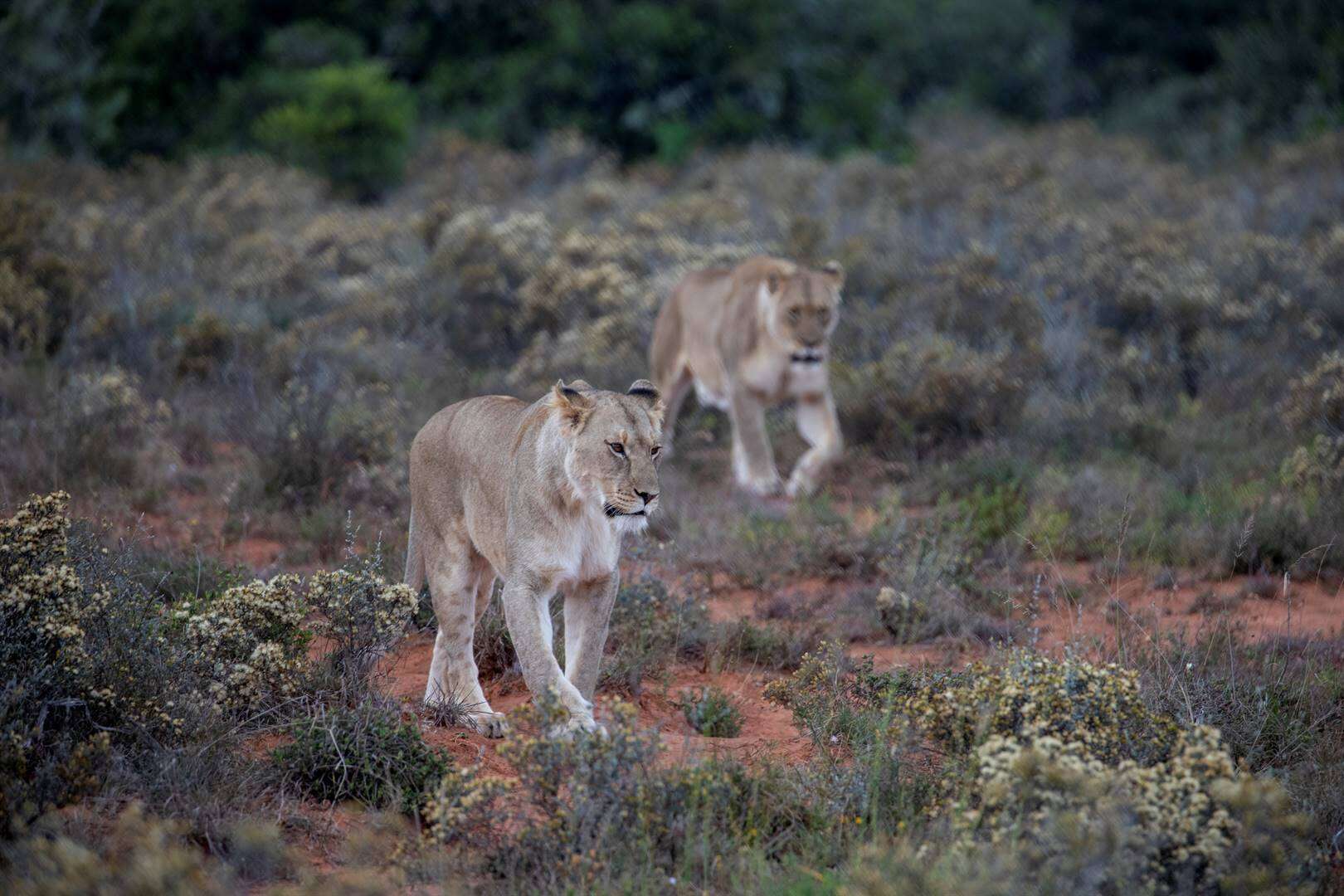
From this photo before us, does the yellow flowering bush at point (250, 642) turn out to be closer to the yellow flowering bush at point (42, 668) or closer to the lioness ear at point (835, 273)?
the yellow flowering bush at point (42, 668)

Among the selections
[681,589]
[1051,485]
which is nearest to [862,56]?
[1051,485]

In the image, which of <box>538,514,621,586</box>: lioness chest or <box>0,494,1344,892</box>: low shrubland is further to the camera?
<box>538,514,621,586</box>: lioness chest

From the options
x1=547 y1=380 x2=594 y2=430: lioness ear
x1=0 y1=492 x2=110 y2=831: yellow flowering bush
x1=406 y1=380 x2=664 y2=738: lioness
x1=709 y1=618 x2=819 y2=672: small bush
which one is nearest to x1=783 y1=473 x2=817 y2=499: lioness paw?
x1=709 y1=618 x2=819 y2=672: small bush

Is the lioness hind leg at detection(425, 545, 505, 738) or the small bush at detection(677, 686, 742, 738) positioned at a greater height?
the lioness hind leg at detection(425, 545, 505, 738)

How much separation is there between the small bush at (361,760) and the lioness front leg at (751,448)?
541 centimetres

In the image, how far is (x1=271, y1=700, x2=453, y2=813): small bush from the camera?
17.7 ft

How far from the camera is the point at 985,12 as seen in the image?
33.5m

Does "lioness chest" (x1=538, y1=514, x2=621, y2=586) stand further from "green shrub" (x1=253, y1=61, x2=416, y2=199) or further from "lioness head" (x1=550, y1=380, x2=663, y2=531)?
"green shrub" (x1=253, y1=61, x2=416, y2=199)

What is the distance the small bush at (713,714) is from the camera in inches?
253

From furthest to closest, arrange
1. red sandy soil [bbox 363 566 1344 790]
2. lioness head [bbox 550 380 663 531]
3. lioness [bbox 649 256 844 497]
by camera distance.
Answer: lioness [bbox 649 256 844 497]
red sandy soil [bbox 363 566 1344 790]
lioness head [bbox 550 380 663 531]

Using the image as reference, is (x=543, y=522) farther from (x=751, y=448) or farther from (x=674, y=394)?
(x=674, y=394)

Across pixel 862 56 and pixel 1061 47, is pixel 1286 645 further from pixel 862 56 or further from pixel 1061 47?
pixel 1061 47

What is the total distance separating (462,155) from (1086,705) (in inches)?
710

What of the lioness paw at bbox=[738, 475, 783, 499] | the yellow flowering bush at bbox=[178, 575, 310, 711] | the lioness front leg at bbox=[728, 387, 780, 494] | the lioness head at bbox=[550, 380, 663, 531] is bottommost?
the lioness paw at bbox=[738, 475, 783, 499]
